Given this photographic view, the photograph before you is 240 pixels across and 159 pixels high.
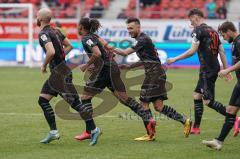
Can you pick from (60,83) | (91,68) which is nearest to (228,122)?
(91,68)

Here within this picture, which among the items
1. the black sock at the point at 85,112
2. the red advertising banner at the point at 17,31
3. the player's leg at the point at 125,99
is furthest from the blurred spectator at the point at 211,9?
the black sock at the point at 85,112

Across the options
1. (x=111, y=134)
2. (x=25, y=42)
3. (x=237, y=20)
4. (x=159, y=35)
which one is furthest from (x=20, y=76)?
(x=111, y=134)

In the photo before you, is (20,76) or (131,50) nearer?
(131,50)

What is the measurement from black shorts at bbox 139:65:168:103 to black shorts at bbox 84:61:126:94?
52 cm

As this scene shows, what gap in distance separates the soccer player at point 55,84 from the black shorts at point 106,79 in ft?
1.13

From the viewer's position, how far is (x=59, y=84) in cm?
1174

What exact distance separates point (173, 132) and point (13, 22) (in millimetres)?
22048

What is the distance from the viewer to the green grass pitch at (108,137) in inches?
410

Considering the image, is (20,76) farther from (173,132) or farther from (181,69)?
(173,132)

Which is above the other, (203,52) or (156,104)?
(203,52)

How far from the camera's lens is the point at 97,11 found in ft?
117

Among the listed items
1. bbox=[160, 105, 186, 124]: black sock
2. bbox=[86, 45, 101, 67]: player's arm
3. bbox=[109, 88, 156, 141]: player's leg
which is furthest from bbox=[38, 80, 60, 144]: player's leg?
bbox=[160, 105, 186, 124]: black sock

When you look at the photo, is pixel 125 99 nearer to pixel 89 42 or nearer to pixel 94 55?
pixel 94 55

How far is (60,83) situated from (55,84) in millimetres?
107
